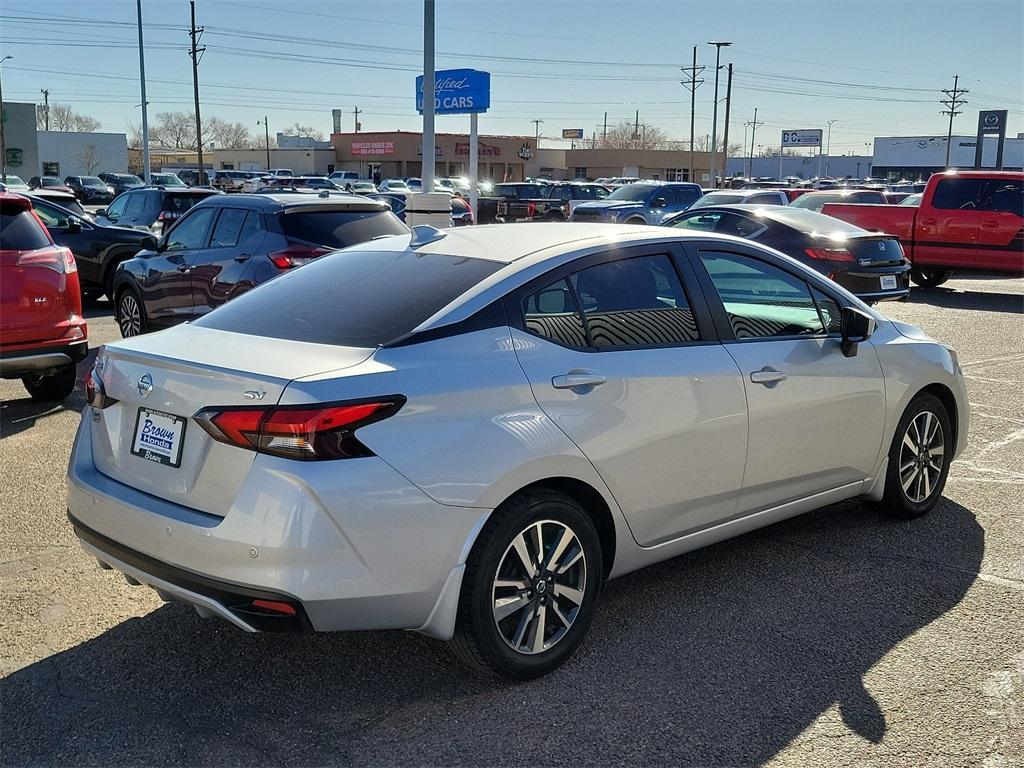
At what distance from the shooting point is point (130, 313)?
11.2m

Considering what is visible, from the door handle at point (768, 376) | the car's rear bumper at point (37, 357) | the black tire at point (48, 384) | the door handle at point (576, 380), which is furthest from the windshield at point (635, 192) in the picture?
the door handle at point (576, 380)

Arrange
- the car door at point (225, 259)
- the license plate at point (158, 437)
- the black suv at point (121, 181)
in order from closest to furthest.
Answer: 1. the license plate at point (158, 437)
2. the car door at point (225, 259)
3. the black suv at point (121, 181)

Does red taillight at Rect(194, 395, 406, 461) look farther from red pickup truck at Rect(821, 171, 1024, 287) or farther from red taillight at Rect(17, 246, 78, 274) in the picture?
red pickup truck at Rect(821, 171, 1024, 287)

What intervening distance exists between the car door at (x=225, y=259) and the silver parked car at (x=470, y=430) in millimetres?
5150

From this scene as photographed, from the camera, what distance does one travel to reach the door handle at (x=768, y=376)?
4.45 meters

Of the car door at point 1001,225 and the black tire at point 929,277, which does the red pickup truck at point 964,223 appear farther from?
the black tire at point 929,277

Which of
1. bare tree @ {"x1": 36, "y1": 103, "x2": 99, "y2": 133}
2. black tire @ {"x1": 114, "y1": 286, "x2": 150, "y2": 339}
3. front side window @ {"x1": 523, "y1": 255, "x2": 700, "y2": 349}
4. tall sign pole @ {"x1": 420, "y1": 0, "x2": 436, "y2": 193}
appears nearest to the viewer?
front side window @ {"x1": 523, "y1": 255, "x2": 700, "y2": 349}

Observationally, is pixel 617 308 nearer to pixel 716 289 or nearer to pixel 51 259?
pixel 716 289

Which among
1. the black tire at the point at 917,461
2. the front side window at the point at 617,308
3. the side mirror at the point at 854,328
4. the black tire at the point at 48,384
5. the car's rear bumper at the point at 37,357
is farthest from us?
the black tire at the point at 48,384

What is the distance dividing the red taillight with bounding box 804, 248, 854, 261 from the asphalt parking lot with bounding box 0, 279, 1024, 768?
8381mm

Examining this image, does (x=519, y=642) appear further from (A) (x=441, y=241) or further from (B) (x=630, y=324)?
(A) (x=441, y=241)

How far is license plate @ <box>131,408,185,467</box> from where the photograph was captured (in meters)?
3.47

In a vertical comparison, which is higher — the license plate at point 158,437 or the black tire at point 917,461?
the license plate at point 158,437

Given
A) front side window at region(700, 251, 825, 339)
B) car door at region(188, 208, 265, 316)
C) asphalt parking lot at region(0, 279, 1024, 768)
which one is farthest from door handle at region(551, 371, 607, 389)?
car door at region(188, 208, 265, 316)
